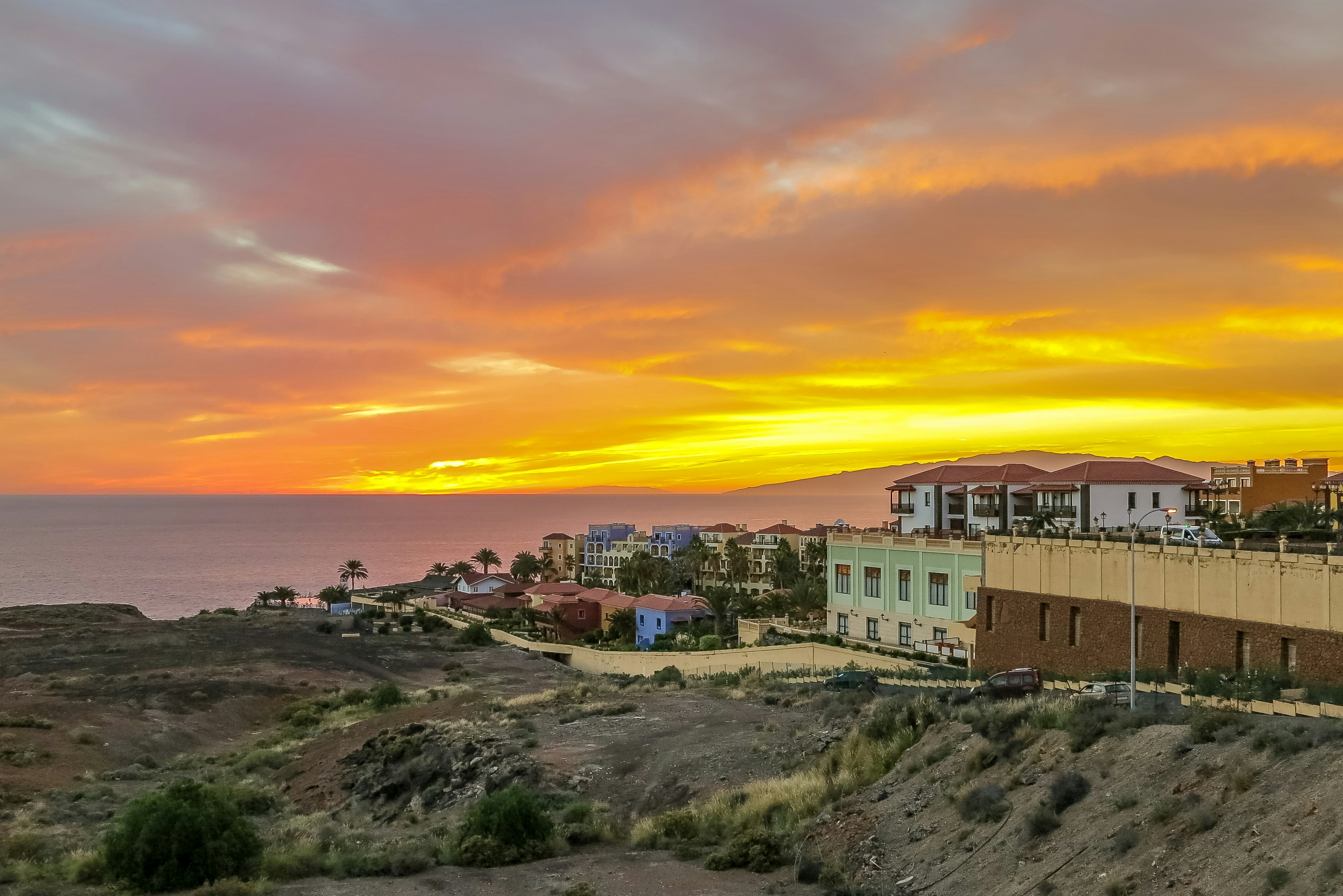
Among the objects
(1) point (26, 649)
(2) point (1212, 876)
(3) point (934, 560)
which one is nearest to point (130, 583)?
(1) point (26, 649)

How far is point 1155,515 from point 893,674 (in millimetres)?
24466

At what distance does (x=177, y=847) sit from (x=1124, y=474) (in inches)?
1989

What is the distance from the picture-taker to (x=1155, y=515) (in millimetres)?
57219

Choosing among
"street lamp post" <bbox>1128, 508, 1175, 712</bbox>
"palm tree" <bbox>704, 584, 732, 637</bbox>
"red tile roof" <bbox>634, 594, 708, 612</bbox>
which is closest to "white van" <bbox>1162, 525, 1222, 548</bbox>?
"street lamp post" <bbox>1128, 508, 1175, 712</bbox>

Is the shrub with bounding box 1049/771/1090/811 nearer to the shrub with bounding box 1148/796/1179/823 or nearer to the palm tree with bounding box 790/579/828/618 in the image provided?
the shrub with bounding box 1148/796/1179/823

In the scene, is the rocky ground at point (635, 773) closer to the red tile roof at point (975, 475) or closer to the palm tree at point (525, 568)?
the red tile roof at point (975, 475)

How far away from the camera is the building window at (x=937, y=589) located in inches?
2009

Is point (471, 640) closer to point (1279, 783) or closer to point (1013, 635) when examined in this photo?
point (1013, 635)

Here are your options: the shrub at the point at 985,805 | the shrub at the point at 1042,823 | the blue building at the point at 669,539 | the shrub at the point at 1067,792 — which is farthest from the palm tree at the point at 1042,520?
the blue building at the point at 669,539

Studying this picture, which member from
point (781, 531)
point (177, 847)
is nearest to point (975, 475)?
point (177, 847)

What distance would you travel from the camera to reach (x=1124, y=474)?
5644cm

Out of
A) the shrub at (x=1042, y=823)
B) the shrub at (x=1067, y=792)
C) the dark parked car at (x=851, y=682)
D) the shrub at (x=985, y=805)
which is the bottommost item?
the dark parked car at (x=851, y=682)

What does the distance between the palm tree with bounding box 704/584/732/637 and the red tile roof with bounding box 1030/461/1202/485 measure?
30213mm

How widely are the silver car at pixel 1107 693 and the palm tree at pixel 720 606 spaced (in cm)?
4707
